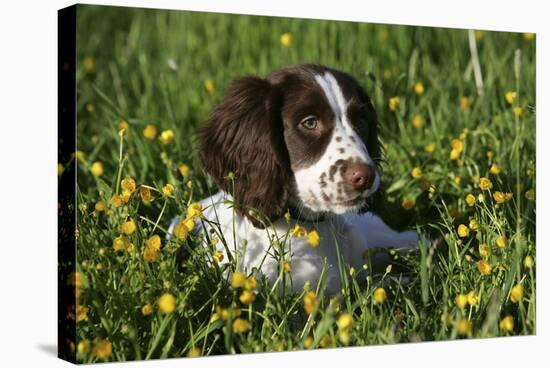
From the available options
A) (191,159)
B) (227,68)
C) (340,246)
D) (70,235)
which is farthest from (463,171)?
(70,235)

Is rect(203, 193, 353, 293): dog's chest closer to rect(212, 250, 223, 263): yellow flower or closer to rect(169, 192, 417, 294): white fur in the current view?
rect(169, 192, 417, 294): white fur

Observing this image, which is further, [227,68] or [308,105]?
[227,68]

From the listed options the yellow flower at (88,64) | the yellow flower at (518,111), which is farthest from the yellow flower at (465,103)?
the yellow flower at (88,64)

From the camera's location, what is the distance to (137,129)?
221 inches

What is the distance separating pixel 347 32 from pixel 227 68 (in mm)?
846

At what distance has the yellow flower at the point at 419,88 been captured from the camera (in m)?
5.54

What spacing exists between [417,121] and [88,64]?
8.65 ft

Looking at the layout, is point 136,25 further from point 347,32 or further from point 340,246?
point 340,246

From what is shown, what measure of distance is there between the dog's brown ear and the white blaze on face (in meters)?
0.10

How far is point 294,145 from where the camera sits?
13.0 feet

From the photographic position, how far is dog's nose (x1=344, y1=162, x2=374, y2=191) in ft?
12.3

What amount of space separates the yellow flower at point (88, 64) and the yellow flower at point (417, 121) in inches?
99.8

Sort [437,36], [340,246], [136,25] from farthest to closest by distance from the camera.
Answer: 1. [136,25]
2. [437,36]
3. [340,246]

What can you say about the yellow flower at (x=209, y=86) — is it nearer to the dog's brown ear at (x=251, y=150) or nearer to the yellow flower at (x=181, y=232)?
the dog's brown ear at (x=251, y=150)
